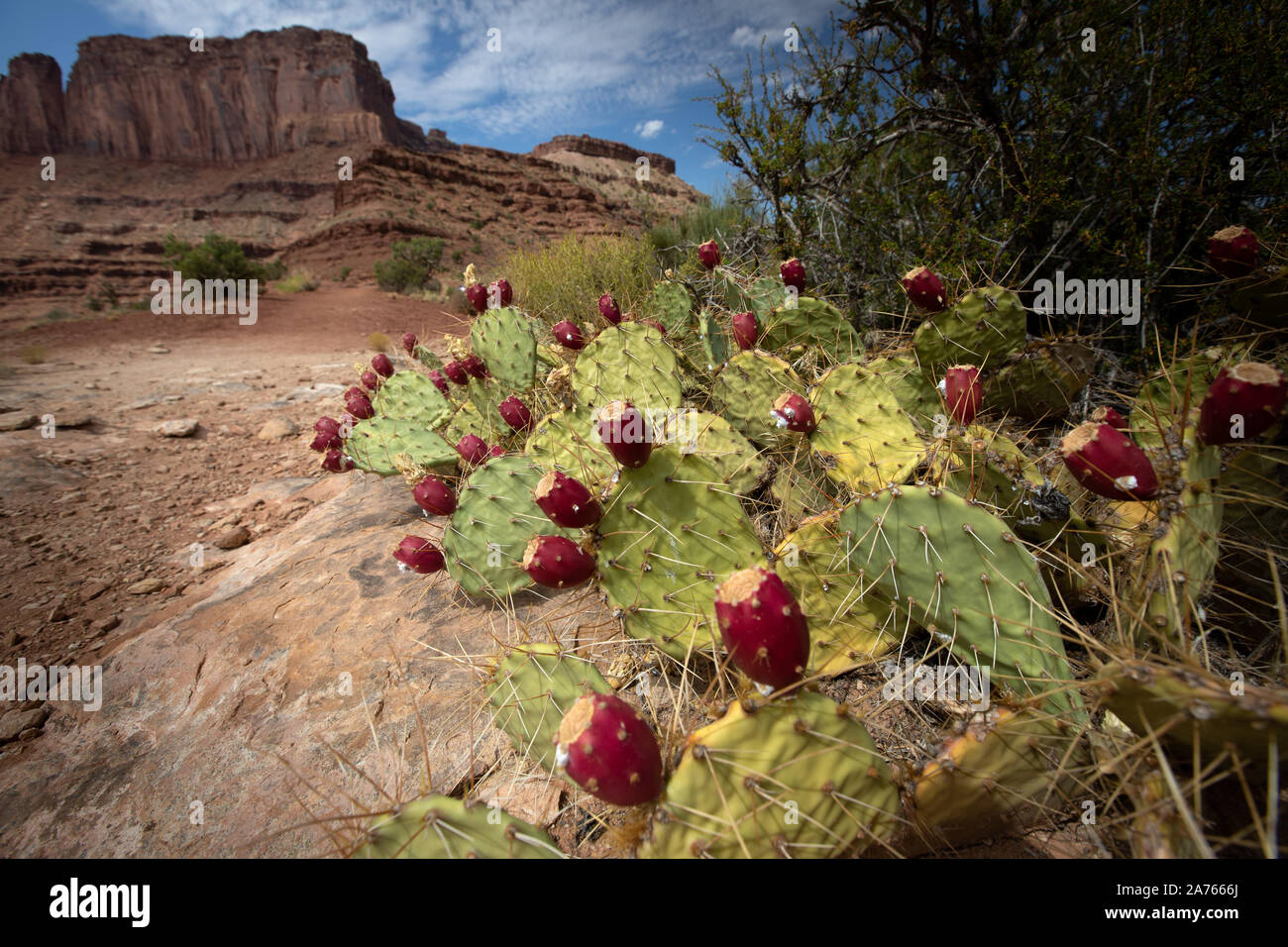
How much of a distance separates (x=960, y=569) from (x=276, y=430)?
6035 millimetres

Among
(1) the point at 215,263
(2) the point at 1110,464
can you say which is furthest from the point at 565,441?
(1) the point at 215,263

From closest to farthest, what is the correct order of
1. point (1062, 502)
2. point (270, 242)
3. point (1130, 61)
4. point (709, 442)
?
1. point (1062, 502)
2. point (709, 442)
3. point (1130, 61)
4. point (270, 242)

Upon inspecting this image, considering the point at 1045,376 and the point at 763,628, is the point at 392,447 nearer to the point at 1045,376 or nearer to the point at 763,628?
the point at 763,628

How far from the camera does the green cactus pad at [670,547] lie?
Answer: 4.84ft

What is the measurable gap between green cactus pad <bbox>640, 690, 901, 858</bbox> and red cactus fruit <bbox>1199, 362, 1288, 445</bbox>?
98cm

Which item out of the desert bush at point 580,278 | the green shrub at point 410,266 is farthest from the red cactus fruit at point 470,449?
the green shrub at point 410,266

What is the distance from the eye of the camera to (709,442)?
2031mm

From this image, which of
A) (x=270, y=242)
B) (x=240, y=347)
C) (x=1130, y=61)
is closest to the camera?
(x=1130, y=61)

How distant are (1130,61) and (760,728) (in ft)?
12.7

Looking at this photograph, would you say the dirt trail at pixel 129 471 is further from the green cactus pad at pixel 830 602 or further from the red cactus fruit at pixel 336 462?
the green cactus pad at pixel 830 602

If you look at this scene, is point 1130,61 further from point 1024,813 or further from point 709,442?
point 1024,813

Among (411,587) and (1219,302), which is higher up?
(1219,302)
